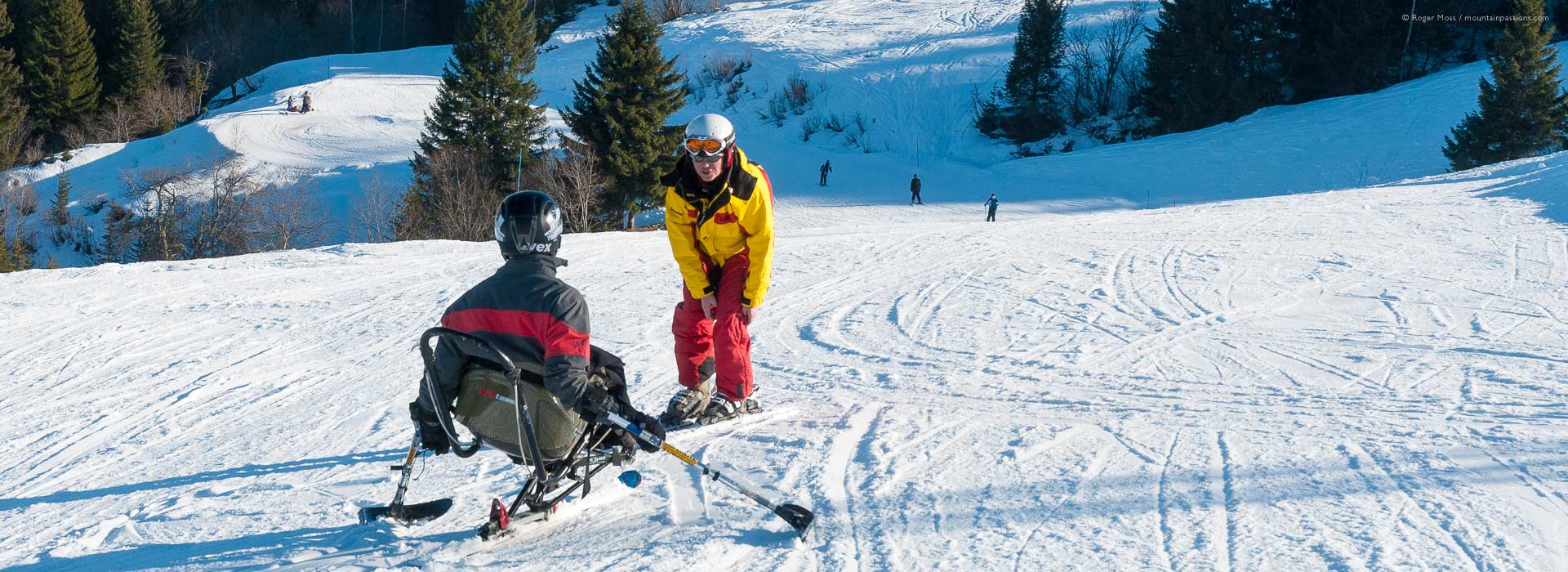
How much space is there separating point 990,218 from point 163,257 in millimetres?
25692

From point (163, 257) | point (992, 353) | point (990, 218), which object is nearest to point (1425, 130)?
point (990, 218)

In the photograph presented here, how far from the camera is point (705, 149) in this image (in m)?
4.89

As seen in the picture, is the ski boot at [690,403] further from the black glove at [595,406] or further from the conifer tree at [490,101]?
the conifer tree at [490,101]

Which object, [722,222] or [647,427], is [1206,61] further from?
[647,427]

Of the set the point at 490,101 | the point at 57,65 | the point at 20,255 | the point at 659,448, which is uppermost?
the point at 57,65

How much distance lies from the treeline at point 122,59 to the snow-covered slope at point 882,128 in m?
3.46

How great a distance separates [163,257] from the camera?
3089 cm

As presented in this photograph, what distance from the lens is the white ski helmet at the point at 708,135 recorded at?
485 centimetres

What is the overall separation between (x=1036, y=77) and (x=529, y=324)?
1711 inches

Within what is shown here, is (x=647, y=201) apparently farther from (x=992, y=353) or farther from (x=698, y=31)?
(x=698, y=31)

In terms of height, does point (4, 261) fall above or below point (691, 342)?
below

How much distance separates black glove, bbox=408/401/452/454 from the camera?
3.90m

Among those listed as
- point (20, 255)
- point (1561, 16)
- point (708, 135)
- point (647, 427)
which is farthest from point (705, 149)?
point (1561, 16)

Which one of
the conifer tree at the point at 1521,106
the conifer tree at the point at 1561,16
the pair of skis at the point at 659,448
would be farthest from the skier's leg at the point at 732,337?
the conifer tree at the point at 1561,16
